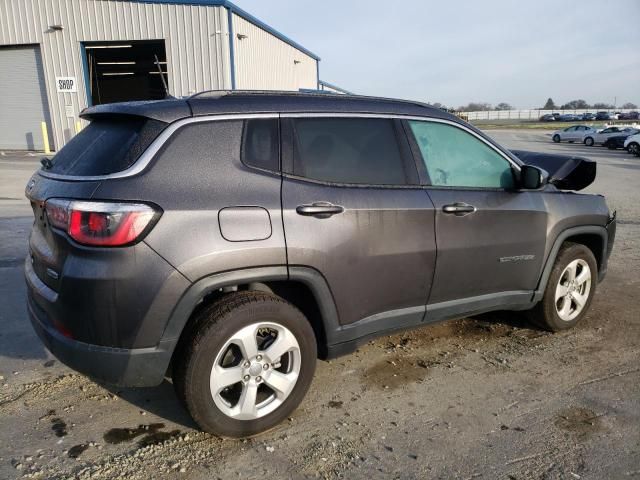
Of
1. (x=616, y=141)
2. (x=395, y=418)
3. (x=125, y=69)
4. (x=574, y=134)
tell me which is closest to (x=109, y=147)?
(x=395, y=418)

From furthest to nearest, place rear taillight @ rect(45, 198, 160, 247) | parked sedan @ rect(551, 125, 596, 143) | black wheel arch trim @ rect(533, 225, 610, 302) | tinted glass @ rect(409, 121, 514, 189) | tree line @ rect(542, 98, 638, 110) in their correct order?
tree line @ rect(542, 98, 638, 110), parked sedan @ rect(551, 125, 596, 143), black wheel arch trim @ rect(533, 225, 610, 302), tinted glass @ rect(409, 121, 514, 189), rear taillight @ rect(45, 198, 160, 247)

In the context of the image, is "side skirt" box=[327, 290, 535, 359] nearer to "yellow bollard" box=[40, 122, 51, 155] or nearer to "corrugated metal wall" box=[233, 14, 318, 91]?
"corrugated metal wall" box=[233, 14, 318, 91]

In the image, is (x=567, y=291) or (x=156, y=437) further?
(x=567, y=291)

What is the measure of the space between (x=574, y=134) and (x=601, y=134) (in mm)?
3862

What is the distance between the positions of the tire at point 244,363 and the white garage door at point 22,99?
22.3m

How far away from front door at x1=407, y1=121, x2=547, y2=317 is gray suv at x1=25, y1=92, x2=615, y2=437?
1 centimetres

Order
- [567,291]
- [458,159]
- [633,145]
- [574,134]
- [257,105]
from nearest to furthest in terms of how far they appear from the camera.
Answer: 1. [257,105]
2. [458,159]
3. [567,291]
4. [633,145]
5. [574,134]

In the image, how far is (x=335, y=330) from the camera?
3.06 m

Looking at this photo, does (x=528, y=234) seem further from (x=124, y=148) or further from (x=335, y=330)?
(x=124, y=148)

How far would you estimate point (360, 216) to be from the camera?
118 inches

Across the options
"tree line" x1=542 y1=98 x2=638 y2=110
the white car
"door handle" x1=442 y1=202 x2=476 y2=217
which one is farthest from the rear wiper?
"tree line" x1=542 y1=98 x2=638 y2=110

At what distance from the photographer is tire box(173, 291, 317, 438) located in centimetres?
265

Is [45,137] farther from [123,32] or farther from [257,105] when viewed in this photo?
[257,105]

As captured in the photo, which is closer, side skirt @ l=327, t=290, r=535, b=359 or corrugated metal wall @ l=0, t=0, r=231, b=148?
side skirt @ l=327, t=290, r=535, b=359
